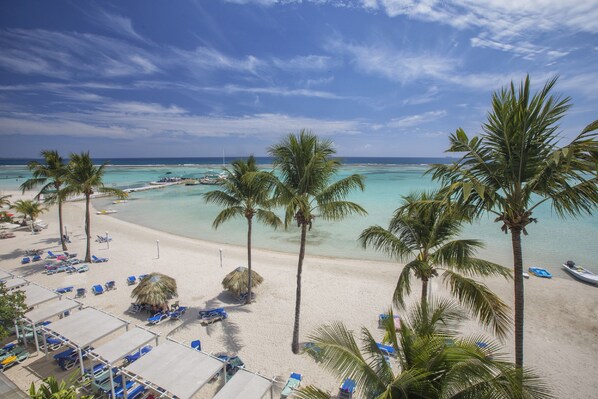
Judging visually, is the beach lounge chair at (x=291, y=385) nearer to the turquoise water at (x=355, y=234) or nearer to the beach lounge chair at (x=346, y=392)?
the beach lounge chair at (x=346, y=392)

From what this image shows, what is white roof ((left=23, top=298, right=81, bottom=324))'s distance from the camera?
840cm

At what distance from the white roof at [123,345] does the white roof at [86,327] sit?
461 mm

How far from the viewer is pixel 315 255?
1962 cm

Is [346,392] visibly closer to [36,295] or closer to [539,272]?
[36,295]

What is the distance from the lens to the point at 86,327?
8.12 meters

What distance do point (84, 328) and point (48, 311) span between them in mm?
1860

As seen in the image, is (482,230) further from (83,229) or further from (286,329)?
(83,229)

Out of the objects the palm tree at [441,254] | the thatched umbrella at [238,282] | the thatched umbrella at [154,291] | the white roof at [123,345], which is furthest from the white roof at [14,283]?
the palm tree at [441,254]

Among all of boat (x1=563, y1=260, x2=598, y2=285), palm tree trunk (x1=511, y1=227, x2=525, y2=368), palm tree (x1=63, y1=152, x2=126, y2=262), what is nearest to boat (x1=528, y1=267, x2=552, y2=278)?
boat (x1=563, y1=260, x2=598, y2=285)

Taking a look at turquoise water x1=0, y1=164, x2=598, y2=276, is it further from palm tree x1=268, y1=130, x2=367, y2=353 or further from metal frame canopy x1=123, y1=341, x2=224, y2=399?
metal frame canopy x1=123, y1=341, x2=224, y2=399

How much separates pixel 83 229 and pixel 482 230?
36187 mm

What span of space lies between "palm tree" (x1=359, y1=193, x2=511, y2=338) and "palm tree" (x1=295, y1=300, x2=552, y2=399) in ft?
4.98

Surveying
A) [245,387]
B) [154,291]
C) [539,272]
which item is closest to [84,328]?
[154,291]

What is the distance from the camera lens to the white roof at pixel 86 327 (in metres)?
7.65
